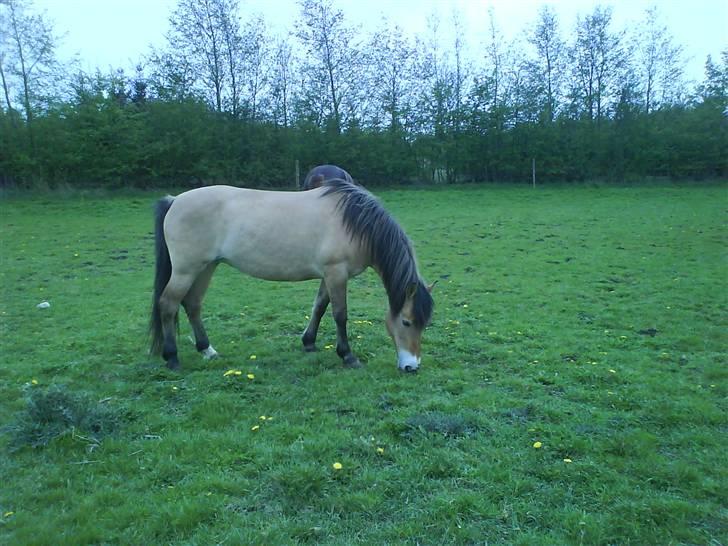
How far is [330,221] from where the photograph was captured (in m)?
5.04

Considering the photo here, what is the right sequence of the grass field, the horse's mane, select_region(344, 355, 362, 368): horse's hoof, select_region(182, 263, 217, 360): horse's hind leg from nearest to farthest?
the grass field, the horse's mane, select_region(344, 355, 362, 368): horse's hoof, select_region(182, 263, 217, 360): horse's hind leg

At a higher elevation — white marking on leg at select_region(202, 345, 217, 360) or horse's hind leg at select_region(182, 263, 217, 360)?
horse's hind leg at select_region(182, 263, 217, 360)

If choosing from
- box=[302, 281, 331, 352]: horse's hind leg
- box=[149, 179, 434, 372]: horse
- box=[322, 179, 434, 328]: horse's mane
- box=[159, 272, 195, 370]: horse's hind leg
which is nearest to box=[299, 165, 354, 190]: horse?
box=[322, 179, 434, 328]: horse's mane

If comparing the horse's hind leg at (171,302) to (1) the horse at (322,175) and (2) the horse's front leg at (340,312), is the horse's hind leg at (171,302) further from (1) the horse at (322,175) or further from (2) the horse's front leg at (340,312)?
(1) the horse at (322,175)

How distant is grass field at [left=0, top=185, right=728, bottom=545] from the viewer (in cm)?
255

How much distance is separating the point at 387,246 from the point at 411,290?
0.51m

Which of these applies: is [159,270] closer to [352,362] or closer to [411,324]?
[352,362]

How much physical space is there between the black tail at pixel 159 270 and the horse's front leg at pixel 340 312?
1602 millimetres

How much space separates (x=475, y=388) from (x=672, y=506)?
179cm

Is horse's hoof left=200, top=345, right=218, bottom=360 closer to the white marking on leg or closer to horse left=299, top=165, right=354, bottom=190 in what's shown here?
the white marking on leg

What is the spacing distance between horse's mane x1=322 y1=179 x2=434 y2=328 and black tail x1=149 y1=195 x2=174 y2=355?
161 centimetres

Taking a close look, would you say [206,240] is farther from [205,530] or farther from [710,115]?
[710,115]

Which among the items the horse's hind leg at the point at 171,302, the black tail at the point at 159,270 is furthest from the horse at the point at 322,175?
the horse's hind leg at the point at 171,302

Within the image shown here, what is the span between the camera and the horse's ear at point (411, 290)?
4656mm
